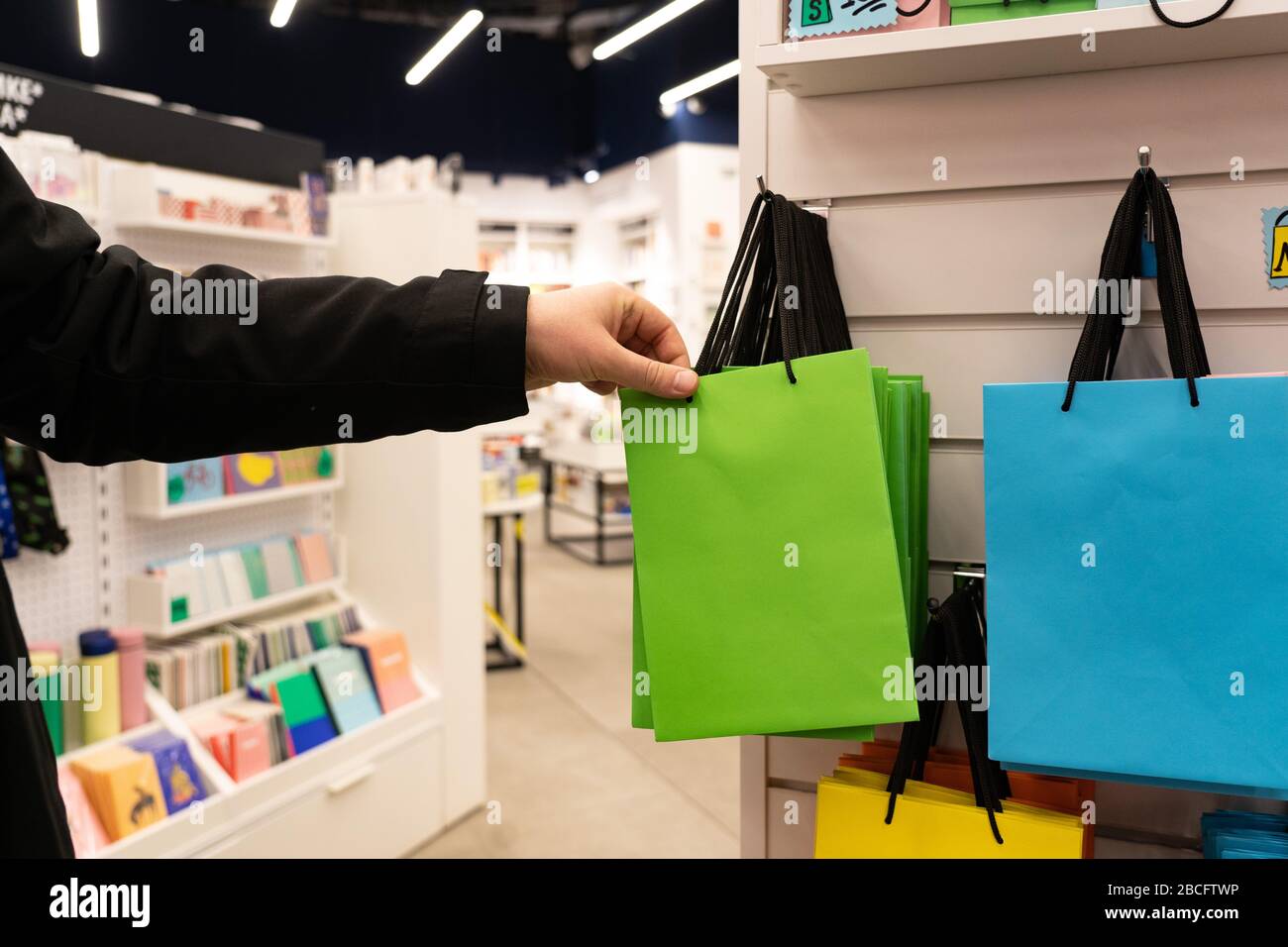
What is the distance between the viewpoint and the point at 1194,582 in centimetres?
109

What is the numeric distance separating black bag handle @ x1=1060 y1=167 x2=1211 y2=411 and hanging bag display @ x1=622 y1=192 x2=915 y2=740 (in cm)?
26

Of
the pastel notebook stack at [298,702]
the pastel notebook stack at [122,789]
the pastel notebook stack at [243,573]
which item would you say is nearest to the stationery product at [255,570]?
the pastel notebook stack at [243,573]

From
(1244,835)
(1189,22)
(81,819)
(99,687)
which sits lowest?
(81,819)

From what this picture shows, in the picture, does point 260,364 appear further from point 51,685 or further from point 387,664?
point 387,664

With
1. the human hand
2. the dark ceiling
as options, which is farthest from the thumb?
the dark ceiling

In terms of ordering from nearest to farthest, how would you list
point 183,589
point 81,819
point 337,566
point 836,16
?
point 836,16 < point 81,819 < point 183,589 < point 337,566

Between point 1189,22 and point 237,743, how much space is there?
309 cm

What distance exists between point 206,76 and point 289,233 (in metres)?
8.08

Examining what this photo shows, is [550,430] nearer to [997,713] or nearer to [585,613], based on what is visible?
[585,613]

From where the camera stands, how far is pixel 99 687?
2.96m

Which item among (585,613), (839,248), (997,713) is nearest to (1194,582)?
(997,713)

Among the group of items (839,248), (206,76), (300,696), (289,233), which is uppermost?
(206,76)

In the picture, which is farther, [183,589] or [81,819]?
[183,589]

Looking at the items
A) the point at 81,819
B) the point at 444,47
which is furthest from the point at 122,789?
the point at 444,47
